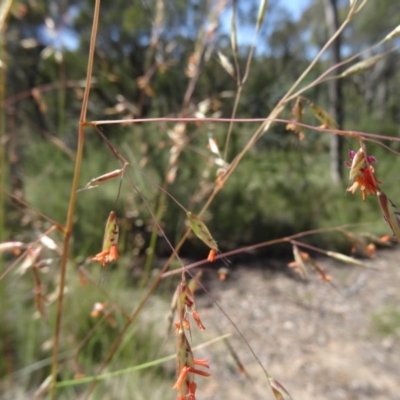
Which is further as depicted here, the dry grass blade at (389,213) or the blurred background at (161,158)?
the blurred background at (161,158)

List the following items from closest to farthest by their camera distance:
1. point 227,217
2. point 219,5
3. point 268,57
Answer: point 219,5 < point 227,217 < point 268,57

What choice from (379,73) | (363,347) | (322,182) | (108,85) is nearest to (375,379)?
(363,347)

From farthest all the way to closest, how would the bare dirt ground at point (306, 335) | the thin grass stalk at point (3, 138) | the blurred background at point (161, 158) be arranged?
the bare dirt ground at point (306, 335) → the blurred background at point (161, 158) → the thin grass stalk at point (3, 138)

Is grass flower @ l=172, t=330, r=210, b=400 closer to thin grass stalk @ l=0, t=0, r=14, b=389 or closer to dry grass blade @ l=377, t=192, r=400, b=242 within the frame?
dry grass blade @ l=377, t=192, r=400, b=242

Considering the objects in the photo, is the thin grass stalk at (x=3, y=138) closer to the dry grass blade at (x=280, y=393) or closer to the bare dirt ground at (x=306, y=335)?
the dry grass blade at (x=280, y=393)

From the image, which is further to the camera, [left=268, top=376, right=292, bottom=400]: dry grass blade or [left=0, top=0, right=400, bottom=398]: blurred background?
[left=0, top=0, right=400, bottom=398]: blurred background

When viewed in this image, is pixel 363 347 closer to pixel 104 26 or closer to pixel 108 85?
pixel 108 85

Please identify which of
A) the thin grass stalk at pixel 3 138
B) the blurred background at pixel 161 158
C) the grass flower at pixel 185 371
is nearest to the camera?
the grass flower at pixel 185 371

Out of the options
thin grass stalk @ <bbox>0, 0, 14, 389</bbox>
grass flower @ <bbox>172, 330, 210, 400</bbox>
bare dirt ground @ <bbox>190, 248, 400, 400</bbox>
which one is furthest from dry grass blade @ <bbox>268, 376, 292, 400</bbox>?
bare dirt ground @ <bbox>190, 248, 400, 400</bbox>

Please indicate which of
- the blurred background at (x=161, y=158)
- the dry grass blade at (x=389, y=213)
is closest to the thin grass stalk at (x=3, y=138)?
the blurred background at (x=161, y=158)
